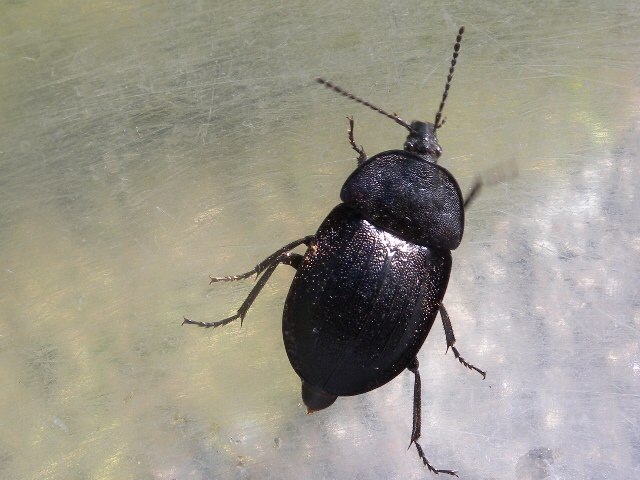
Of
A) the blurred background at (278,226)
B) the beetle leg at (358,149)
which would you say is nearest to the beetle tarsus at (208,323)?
the blurred background at (278,226)

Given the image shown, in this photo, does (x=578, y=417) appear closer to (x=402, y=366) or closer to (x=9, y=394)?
(x=402, y=366)

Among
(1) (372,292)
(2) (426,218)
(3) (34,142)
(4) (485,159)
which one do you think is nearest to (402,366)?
(1) (372,292)

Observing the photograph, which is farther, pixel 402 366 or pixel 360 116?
pixel 360 116

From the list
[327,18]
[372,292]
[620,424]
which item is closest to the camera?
[372,292]

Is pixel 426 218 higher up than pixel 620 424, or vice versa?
pixel 426 218

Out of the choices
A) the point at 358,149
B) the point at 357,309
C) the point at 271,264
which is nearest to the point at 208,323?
the point at 271,264

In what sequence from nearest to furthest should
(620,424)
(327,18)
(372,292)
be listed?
(372,292), (620,424), (327,18)

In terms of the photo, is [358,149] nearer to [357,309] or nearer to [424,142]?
[424,142]
